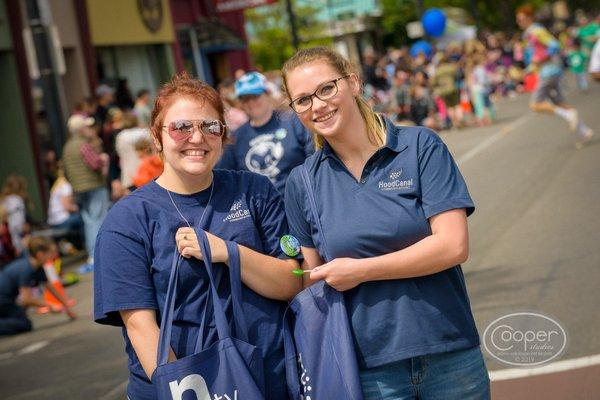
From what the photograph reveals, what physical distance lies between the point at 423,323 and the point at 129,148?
10528 millimetres

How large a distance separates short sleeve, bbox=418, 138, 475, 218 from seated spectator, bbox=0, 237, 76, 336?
8159 millimetres

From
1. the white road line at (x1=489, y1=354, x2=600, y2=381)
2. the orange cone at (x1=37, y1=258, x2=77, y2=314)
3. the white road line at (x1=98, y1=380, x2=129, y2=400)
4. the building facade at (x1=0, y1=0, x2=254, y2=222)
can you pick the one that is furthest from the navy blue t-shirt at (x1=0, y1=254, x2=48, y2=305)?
the white road line at (x1=489, y1=354, x2=600, y2=381)

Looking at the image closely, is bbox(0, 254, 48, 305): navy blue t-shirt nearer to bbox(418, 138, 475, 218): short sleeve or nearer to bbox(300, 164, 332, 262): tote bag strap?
A: bbox(300, 164, 332, 262): tote bag strap

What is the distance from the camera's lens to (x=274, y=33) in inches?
2132

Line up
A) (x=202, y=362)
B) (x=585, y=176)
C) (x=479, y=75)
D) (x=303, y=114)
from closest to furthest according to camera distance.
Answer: (x=202, y=362) < (x=303, y=114) < (x=585, y=176) < (x=479, y=75)

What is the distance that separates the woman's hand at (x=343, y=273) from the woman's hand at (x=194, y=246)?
12.0 inches

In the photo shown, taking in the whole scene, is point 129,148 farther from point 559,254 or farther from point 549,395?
point 549,395

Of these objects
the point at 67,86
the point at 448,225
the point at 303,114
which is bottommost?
the point at 448,225

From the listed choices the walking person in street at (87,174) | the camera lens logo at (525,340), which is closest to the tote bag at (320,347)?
the camera lens logo at (525,340)

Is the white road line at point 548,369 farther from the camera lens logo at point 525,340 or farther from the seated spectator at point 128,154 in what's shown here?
the seated spectator at point 128,154

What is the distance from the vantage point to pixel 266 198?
348 centimetres

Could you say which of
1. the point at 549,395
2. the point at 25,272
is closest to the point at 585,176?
the point at 25,272

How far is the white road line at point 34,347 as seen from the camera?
9.64 m

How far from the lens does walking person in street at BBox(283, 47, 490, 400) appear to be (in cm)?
315
